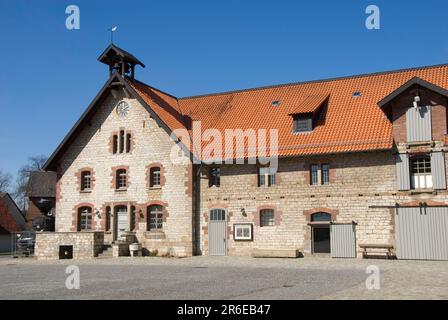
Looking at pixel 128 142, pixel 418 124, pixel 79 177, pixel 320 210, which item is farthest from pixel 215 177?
pixel 418 124

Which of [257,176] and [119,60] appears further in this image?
[119,60]

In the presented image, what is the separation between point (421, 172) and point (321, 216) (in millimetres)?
5131

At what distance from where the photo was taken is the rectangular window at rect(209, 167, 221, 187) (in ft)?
92.0

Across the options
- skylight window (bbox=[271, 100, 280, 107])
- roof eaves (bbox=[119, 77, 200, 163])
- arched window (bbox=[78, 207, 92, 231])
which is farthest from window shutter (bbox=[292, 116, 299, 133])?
arched window (bbox=[78, 207, 92, 231])

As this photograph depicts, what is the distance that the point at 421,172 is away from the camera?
2367 centimetres

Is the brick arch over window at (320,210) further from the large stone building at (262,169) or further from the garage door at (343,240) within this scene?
the garage door at (343,240)

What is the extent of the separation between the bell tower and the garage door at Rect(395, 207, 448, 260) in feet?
59.0

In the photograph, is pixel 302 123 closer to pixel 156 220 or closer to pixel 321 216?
pixel 321 216

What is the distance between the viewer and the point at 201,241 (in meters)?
27.9

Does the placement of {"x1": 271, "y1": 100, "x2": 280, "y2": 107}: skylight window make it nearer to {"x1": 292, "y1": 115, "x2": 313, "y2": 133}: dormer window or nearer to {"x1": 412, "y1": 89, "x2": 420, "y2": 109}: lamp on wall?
{"x1": 292, "y1": 115, "x2": 313, "y2": 133}: dormer window

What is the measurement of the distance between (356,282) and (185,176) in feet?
48.4

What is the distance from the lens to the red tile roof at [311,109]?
82.9 ft
